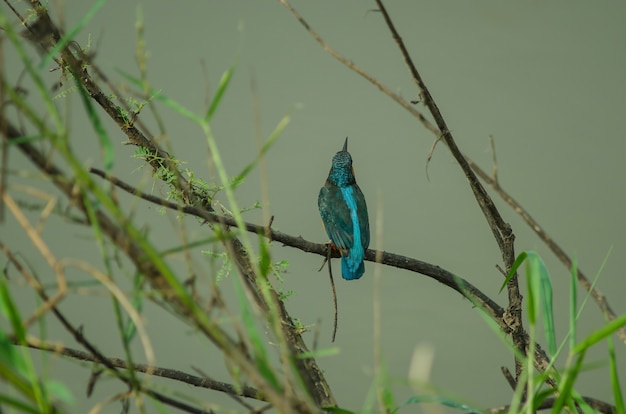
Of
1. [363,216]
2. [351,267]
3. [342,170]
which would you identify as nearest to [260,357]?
[351,267]

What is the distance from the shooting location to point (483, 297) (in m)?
1.31

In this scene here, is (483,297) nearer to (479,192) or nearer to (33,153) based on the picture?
(479,192)

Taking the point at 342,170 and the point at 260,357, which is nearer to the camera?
the point at 260,357

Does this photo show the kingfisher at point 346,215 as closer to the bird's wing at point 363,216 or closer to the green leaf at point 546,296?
the bird's wing at point 363,216

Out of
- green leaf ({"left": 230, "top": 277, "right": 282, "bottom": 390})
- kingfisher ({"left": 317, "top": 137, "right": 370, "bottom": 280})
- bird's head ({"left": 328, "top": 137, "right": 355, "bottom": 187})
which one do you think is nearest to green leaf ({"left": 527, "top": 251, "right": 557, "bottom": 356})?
green leaf ({"left": 230, "top": 277, "right": 282, "bottom": 390})

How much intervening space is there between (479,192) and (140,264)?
792mm

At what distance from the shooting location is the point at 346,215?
79.7 inches

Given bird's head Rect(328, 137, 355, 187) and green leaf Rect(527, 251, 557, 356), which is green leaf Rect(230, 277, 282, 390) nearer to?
green leaf Rect(527, 251, 557, 356)

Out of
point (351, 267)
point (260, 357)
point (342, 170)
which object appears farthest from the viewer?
point (342, 170)

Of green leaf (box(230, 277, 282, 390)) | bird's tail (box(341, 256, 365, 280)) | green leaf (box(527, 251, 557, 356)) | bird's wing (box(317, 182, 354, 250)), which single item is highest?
bird's wing (box(317, 182, 354, 250))

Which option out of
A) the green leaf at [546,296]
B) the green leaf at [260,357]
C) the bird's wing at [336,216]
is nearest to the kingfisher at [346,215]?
the bird's wing at [336,216]

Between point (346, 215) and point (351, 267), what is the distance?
15 centimetres

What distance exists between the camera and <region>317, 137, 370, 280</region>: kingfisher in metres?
1.95

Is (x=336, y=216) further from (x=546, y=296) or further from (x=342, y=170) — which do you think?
(x=546, y=296)
